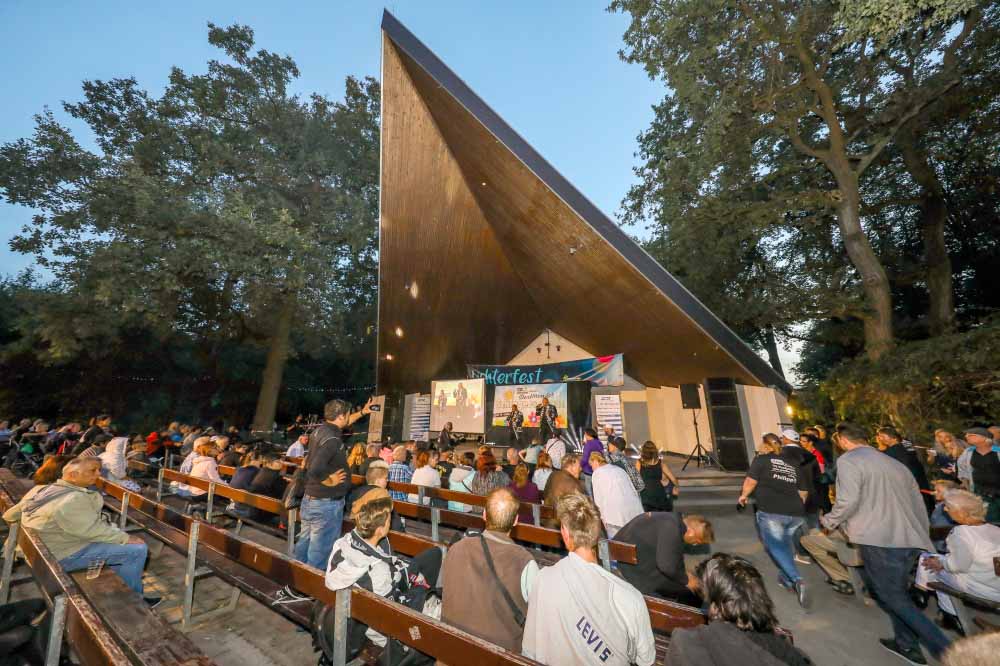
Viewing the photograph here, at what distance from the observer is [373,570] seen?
77.2 inches

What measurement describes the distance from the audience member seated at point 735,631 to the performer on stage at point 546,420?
10.8 m

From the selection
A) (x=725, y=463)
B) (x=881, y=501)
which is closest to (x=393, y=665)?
(x=881, y=501)

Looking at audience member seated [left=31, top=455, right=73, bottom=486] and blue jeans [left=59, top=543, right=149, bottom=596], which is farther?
audience member seated [left=31, top=455, right=73, bottom=486]

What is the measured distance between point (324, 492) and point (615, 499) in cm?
249

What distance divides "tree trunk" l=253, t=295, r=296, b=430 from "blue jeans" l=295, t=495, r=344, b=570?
42.0 feet

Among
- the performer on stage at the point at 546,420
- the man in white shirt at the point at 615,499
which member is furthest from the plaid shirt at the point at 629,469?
the performer on stage at the point at 546,420

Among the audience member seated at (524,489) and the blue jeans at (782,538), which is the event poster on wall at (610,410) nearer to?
the audience member seated at (524,489)

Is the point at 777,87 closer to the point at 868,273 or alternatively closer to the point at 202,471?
the point at 868,273

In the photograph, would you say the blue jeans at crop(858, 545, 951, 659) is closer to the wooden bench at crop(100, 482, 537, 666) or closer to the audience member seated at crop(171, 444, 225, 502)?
the wooden bench at crop(100, 482, 537, 666)

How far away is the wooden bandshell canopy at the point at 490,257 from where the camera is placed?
6.20 meters

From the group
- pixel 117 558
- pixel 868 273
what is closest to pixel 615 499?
pixel 117 558

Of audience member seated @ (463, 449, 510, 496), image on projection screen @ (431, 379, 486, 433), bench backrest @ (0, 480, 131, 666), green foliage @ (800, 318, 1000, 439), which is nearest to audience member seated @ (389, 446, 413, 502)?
audience member seated @ (463, 449, 510, 496)

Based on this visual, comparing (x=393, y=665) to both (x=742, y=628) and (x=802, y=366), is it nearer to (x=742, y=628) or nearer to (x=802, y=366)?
(x=742, y=628)

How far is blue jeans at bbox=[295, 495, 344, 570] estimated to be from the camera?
3.19 m
